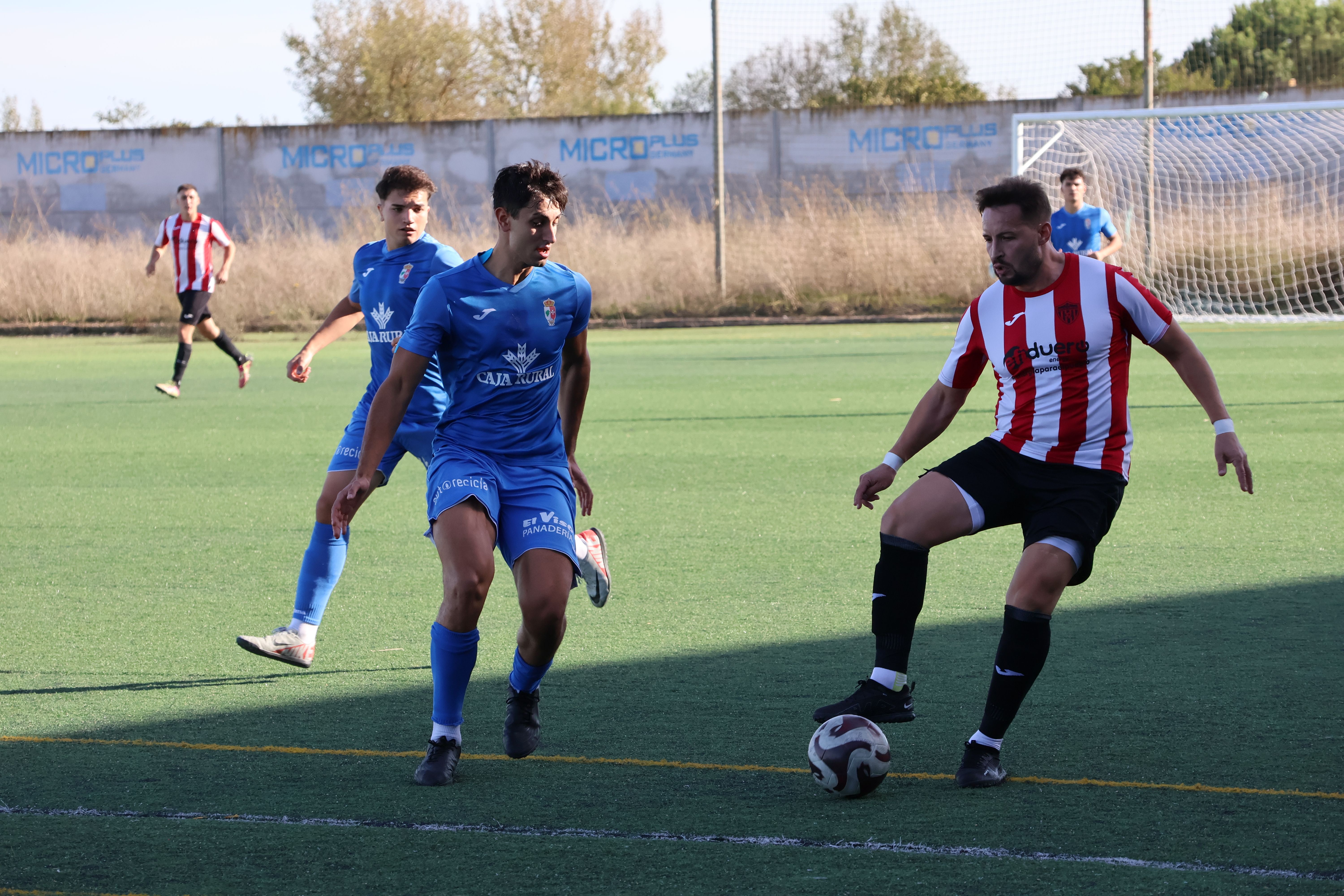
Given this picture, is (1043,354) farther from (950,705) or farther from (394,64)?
(394,64)

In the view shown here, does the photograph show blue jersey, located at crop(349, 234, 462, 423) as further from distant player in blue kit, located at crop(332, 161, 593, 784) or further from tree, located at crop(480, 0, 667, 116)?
Result: tree, located at crop(480, 0, 667, 116)

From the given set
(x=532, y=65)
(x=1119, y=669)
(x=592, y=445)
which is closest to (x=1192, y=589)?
(x=1119, y=669)

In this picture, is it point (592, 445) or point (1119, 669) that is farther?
point (592, 445)

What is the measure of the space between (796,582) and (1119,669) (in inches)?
72.4

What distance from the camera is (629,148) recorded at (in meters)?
36.2

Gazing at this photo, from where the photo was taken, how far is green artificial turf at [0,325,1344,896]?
3.47 m

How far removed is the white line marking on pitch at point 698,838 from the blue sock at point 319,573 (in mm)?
1666

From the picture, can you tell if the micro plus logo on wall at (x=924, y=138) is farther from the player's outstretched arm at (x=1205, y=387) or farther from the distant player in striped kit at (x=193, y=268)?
the player's outstretched arm at (x=1205, y=387)

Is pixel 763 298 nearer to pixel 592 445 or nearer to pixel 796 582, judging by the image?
pixel 592 445

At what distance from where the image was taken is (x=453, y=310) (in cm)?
429

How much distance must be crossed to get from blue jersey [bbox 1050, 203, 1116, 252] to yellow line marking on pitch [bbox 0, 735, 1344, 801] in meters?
12.0

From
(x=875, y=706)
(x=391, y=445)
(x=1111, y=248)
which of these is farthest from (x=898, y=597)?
(x=1111, y=248)

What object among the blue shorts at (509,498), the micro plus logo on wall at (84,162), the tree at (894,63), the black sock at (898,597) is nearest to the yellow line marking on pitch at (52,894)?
the blue shorts at (509,498)

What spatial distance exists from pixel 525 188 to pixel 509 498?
909 mm
